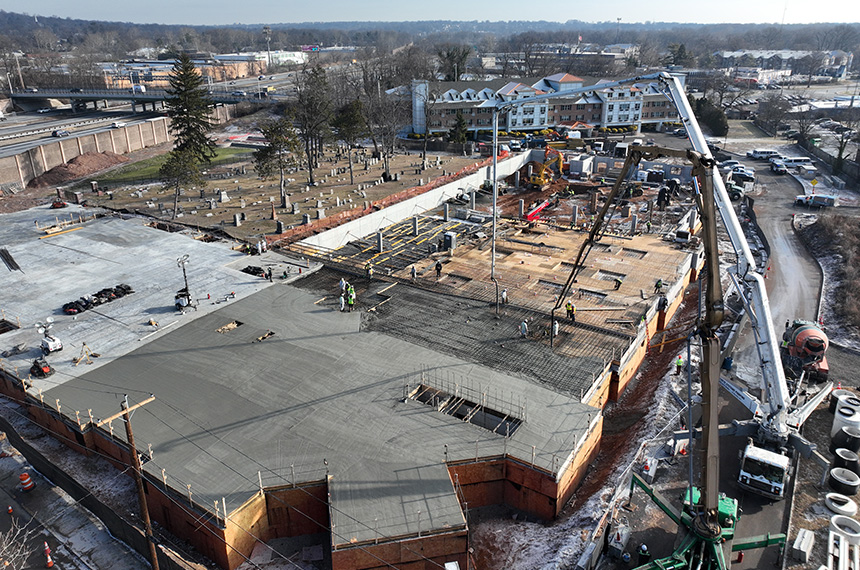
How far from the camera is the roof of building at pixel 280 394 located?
1952 cm

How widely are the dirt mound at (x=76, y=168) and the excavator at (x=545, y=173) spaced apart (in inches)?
1864

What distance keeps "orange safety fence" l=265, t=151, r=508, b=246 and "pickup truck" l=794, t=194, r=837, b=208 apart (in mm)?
31870

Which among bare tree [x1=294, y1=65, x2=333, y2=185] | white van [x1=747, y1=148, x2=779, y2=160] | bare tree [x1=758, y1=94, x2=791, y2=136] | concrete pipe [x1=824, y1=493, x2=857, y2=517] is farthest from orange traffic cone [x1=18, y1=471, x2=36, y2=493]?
bare tree [x1=758, y1=94, x2=791, y2=136]

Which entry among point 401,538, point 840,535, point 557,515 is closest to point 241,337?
point 401,538

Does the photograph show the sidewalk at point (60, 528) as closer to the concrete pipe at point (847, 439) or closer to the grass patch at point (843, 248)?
the concrete pipe at point (847, 439)

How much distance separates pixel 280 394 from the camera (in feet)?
79.1

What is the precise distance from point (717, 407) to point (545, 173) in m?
51.6

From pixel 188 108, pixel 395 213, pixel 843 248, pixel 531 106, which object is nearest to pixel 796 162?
pixel 843 248

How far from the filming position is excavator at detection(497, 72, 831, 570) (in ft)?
50.9

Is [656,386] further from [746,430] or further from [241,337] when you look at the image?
[241,337]

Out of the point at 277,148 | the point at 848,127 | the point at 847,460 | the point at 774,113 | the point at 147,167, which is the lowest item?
the point at 847,460

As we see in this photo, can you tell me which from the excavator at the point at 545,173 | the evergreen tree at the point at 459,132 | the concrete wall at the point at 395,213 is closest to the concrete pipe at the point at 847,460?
the concrete wall at the point at 395,213

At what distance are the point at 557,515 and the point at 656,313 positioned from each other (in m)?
15.5

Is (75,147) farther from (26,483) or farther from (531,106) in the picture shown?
(531,106)
